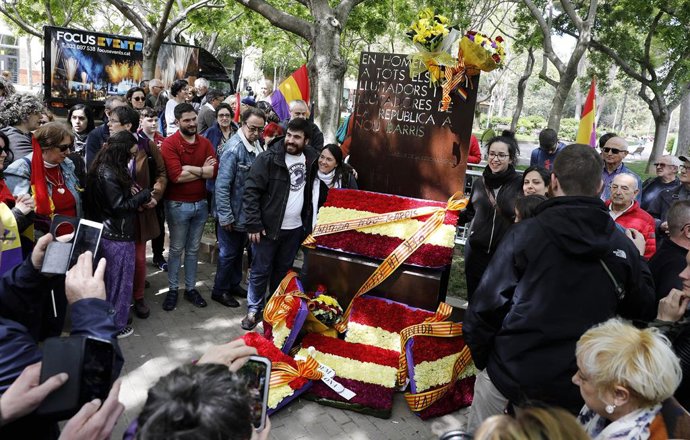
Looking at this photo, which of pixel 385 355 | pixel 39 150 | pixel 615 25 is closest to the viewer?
pixel 39 150

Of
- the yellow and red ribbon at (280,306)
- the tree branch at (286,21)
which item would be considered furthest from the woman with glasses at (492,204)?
the tree branch at (286,21)

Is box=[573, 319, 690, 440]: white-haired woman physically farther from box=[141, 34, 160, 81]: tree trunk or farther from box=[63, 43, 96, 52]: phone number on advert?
box=[63, 43, 96, 52]: phone number on advert

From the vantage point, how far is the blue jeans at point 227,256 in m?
5.53

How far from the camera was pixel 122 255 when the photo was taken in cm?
465

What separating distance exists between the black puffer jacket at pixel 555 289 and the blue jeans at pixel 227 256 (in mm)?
3500

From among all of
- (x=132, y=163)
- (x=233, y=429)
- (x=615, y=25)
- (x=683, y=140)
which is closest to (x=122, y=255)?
(x=132, y=163)

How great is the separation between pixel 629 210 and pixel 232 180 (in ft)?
12.1

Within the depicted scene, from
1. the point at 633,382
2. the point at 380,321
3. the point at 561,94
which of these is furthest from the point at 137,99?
the point at 561,94

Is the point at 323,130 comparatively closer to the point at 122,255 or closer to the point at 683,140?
the point at 122,255

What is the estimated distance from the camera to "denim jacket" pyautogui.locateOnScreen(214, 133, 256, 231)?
207 inches

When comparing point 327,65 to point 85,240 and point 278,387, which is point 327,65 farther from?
point 85,240

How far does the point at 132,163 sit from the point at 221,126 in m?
1.99

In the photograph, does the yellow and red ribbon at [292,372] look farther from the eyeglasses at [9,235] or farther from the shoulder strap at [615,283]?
the shoulder strap at [615,283]

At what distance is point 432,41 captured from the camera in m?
4.52
